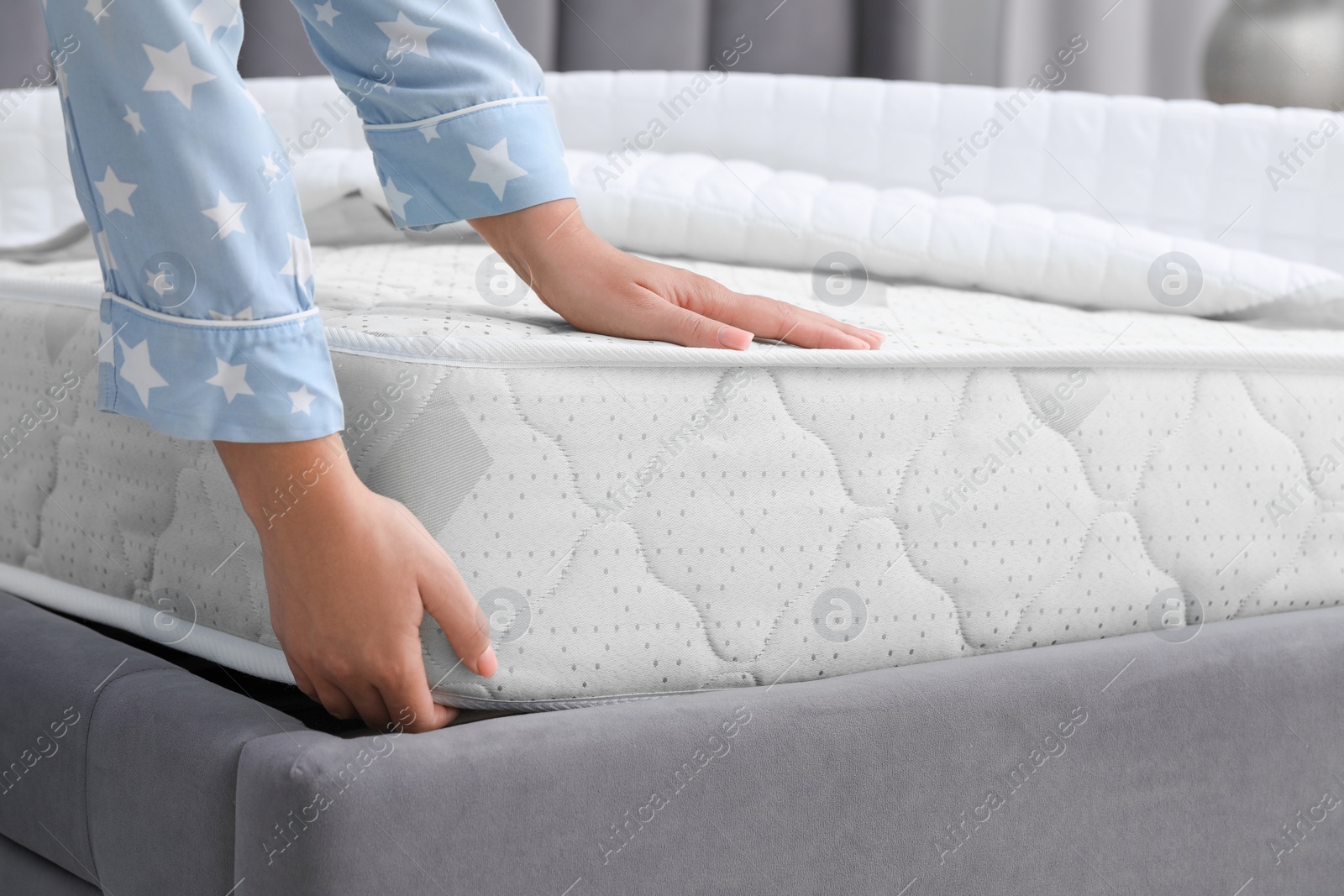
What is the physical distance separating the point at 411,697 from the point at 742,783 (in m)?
0.16

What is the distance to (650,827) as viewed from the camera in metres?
0.50

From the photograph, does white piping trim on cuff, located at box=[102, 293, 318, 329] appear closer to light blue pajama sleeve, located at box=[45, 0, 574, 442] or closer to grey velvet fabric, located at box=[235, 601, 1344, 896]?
light blue pajama sleeve, located at box=[45, 0, 574, 442]

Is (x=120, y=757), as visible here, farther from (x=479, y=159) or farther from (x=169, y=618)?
(x=479, y=159)

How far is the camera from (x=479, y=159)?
0.62m

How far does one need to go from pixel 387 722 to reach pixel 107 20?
12.9 inches

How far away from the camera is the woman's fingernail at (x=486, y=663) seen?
0.50 meters

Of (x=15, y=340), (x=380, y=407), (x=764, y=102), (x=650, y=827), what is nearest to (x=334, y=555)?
(x=380, y=407)

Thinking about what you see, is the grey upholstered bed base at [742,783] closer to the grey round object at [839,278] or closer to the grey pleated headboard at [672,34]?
the grey round object at [839,278]

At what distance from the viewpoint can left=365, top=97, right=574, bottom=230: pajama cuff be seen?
620 mm

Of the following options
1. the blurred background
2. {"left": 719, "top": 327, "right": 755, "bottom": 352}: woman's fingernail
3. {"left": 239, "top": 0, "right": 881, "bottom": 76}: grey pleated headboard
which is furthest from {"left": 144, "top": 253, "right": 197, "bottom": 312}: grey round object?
{"left": 239, "top": 0, "right": 881, "bottom": 76}: grey pleated headboard

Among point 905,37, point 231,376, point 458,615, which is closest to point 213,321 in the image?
point 231,376

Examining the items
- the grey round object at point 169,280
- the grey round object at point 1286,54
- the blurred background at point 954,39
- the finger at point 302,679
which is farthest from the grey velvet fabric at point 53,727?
the grey round object at point 1286,54

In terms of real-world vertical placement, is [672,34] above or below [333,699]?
above

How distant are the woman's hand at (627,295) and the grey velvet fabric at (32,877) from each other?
1.35ft
